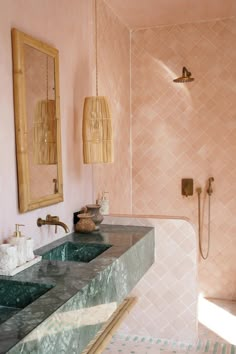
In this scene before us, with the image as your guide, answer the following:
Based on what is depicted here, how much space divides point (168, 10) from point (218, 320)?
9.08 ft

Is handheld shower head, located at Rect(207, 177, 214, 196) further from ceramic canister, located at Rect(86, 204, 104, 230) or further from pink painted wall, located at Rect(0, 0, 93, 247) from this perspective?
ceramic canister, located at Rect(86, 204, 104, 230)

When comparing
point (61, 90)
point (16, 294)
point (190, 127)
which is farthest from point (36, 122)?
point (190, 127)

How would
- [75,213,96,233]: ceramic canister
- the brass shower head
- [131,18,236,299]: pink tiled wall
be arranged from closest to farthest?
1. [75,213,96,233]: ceramic canister
2. the brass shower head
3. [131,18,236,299]: pink tiled wall

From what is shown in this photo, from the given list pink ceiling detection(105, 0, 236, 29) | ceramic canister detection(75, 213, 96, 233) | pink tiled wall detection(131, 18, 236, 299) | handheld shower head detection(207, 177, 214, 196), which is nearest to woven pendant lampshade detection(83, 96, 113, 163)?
ceramic canister detection(75, 213, 96, 233)

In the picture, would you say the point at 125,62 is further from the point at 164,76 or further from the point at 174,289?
the point at 174,289

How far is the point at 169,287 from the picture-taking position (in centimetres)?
286

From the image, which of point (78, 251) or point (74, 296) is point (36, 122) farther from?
point (74, 296)

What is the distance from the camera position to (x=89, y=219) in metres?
2.49

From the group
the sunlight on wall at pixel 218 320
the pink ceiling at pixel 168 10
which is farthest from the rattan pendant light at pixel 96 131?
the sunlight on wall at pixel 218 320

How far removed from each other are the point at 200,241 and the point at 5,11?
109 inches

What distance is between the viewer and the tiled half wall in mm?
2789

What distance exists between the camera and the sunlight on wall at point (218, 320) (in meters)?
3.07

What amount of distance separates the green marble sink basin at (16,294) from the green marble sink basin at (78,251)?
0.57m

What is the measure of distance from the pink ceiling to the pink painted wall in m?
0.55
